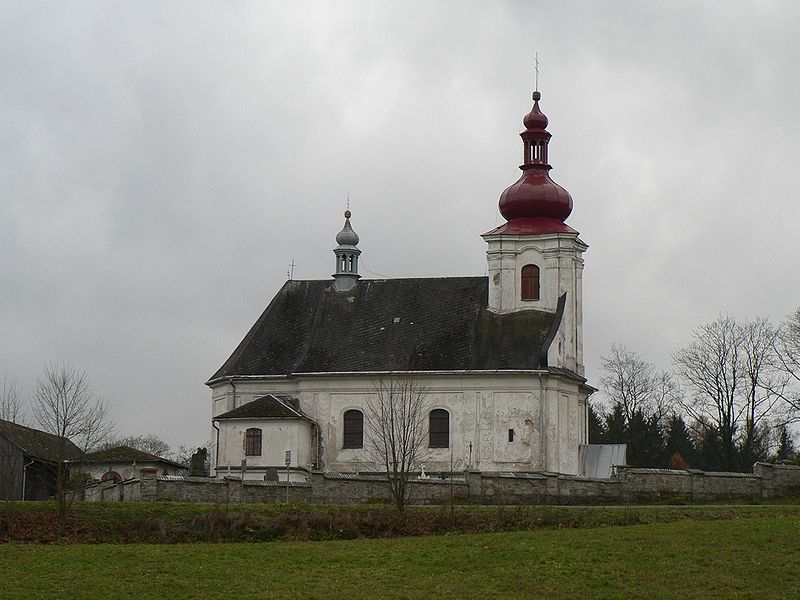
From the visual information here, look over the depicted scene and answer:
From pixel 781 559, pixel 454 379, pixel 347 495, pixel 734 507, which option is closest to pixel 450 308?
pixel 454 379

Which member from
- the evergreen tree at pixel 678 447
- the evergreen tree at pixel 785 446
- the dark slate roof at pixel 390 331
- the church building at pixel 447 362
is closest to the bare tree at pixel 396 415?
the church building at pixel 447 362

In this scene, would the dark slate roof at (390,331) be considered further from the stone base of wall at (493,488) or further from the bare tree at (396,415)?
the stone base of wall at (493,488)

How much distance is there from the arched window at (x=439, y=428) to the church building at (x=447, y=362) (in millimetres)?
46

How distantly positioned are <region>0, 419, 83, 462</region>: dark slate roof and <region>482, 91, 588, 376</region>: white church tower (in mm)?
17302

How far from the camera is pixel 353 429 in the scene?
52.6 meters

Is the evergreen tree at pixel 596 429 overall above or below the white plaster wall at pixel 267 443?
above

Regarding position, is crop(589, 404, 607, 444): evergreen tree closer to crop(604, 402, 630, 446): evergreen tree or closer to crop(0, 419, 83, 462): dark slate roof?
crop(604, 402, 630, 446): evergreen tree

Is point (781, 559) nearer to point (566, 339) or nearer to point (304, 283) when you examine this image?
point (566, 339)

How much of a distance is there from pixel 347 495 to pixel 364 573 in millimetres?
14175

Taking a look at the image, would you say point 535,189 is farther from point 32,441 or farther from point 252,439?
point 32,441

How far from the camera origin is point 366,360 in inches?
2080

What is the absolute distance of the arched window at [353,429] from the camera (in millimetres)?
52344

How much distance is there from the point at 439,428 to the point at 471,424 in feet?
4.17

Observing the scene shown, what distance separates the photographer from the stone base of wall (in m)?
40.5
